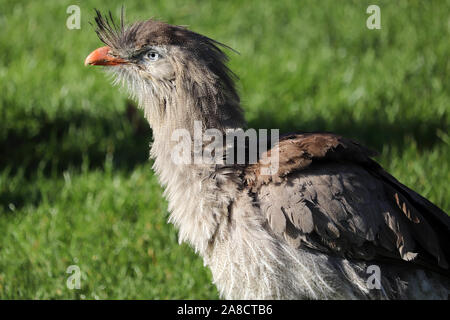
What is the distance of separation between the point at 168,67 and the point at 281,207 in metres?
0.88

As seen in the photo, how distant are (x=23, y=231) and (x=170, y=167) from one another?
165 centimetres

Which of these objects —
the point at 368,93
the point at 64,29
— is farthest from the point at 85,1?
the point at 368,93

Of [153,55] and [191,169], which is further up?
[153,55]

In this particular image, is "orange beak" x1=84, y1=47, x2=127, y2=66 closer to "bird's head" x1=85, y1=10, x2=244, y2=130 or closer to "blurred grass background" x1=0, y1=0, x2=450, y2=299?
"bird's head" x1=85, y1=10, x2=244, y2=130

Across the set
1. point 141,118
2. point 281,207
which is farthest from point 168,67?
point 141,118

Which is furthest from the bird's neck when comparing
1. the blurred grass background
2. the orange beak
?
the blurred grass background

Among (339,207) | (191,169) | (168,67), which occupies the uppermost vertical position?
(168,67)

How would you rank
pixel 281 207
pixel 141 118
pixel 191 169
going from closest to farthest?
1. pixel 281 207
2. pixel 191 169
3. pixel 141 118

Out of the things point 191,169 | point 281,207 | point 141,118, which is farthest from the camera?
point 141,118

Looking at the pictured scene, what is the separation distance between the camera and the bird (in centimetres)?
278

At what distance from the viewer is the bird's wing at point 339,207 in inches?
109

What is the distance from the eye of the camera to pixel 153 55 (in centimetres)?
309

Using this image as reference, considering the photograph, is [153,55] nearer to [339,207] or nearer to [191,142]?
[191,142]

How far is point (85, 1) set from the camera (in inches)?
281
